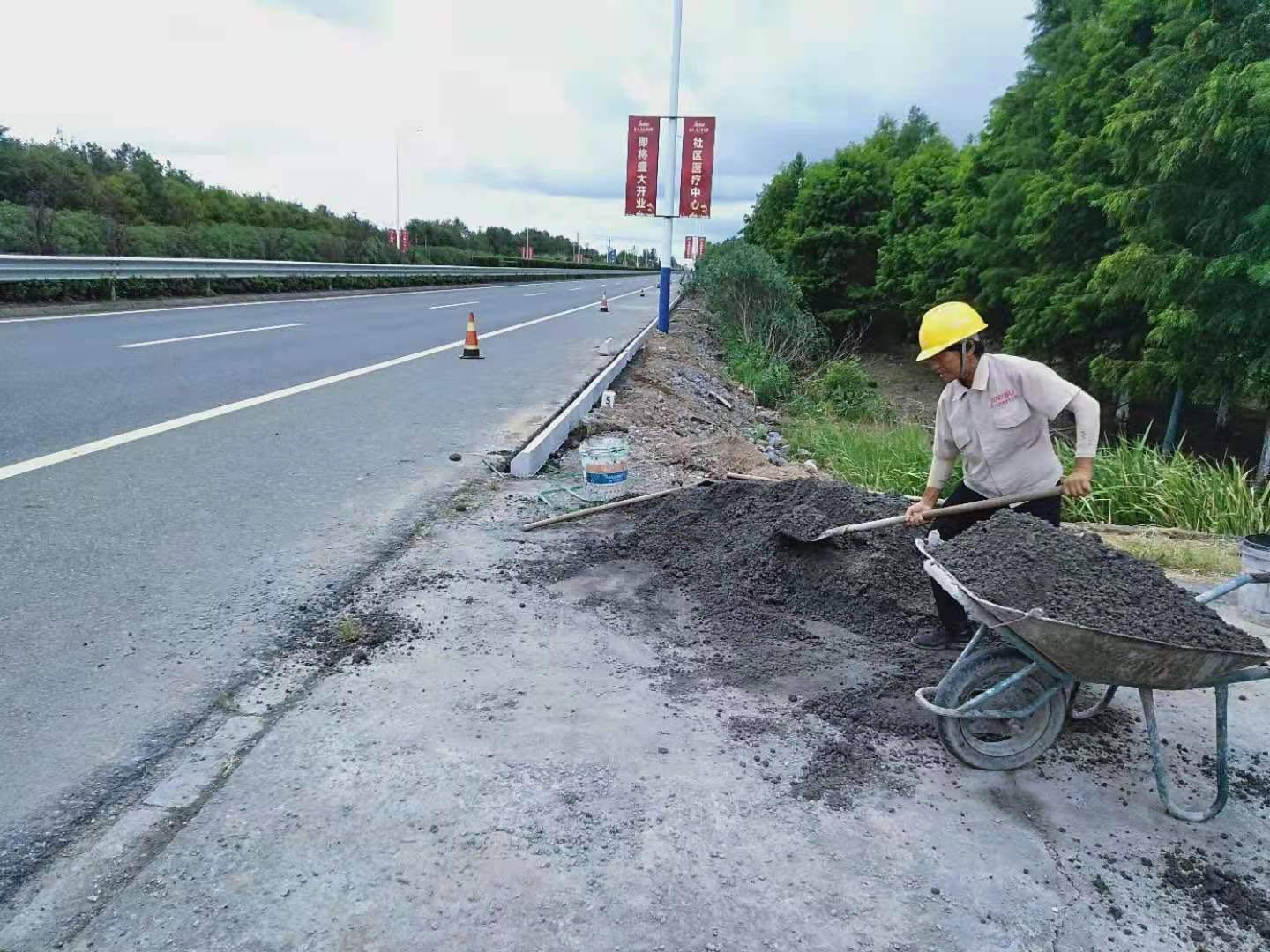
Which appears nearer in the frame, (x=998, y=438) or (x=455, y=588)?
(x=998, y=438)

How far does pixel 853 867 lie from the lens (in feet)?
8.06

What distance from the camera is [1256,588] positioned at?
15.2 ft

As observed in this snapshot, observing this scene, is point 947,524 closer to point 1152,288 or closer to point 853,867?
point 853,867

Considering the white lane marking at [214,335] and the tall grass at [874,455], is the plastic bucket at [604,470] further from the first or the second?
the white lane marking at [214,335]

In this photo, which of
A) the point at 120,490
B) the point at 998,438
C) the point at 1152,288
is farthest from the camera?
the point at 1152,288

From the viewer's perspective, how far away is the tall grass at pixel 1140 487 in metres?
7.25

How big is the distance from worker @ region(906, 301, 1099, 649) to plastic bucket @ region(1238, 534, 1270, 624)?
49.7 inches

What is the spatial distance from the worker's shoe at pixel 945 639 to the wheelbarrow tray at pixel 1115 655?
1.08 meters

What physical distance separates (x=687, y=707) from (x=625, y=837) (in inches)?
32.5

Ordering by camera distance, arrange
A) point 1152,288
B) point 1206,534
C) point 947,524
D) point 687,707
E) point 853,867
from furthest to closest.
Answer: point 1152,288 → point 1206,534 → point 947,524 → point 687,707 → point 853,867

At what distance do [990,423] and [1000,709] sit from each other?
1335 millimetres

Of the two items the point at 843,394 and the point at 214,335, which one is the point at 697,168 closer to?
the point at 843,394

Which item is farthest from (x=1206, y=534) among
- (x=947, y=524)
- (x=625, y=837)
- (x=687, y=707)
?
(x=625, y=837)

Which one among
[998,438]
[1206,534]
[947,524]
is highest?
[998,438]
